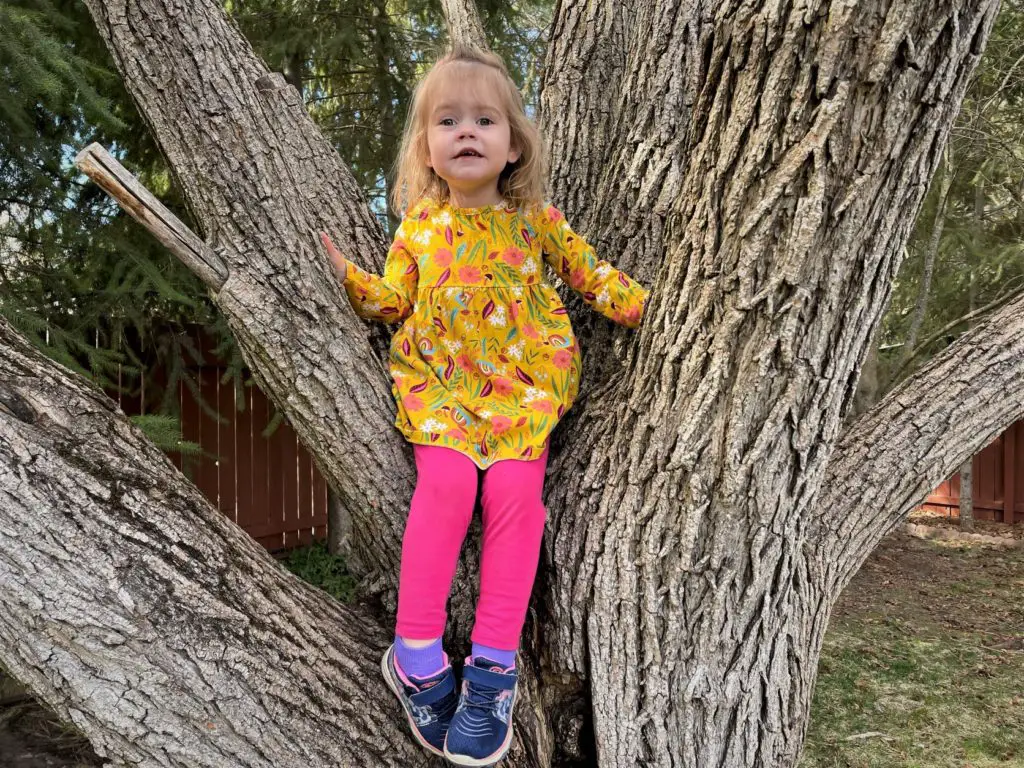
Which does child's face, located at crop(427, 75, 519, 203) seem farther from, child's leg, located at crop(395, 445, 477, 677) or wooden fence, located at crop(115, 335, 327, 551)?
wooden fence, located at crop(115, 335, 327, 551)

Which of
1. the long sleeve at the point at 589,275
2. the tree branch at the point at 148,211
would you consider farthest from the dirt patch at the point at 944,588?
the tree branch at the point at 148,211

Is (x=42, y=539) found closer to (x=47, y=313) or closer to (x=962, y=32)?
(x=962, y=32)

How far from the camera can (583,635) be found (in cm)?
176

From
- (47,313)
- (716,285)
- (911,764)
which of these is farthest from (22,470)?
(911,764)

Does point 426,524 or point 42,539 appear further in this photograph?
point 426,524

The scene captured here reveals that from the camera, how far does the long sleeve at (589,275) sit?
1.89 meters

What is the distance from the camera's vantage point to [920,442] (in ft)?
6.27

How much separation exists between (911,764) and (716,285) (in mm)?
3278

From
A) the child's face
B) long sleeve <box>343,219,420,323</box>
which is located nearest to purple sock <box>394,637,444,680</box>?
long sleeve <box>343,219,420,323</box>

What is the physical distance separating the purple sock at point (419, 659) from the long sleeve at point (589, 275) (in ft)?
2.91

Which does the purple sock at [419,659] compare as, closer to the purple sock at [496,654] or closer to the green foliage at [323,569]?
the purple sock at [496,654]

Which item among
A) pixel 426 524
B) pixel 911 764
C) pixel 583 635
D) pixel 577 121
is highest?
pixel 577 121

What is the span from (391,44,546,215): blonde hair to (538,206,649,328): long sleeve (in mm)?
102

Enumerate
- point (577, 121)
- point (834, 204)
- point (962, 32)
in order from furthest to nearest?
point (577, 121), point (834, 204), point (962, 32)
